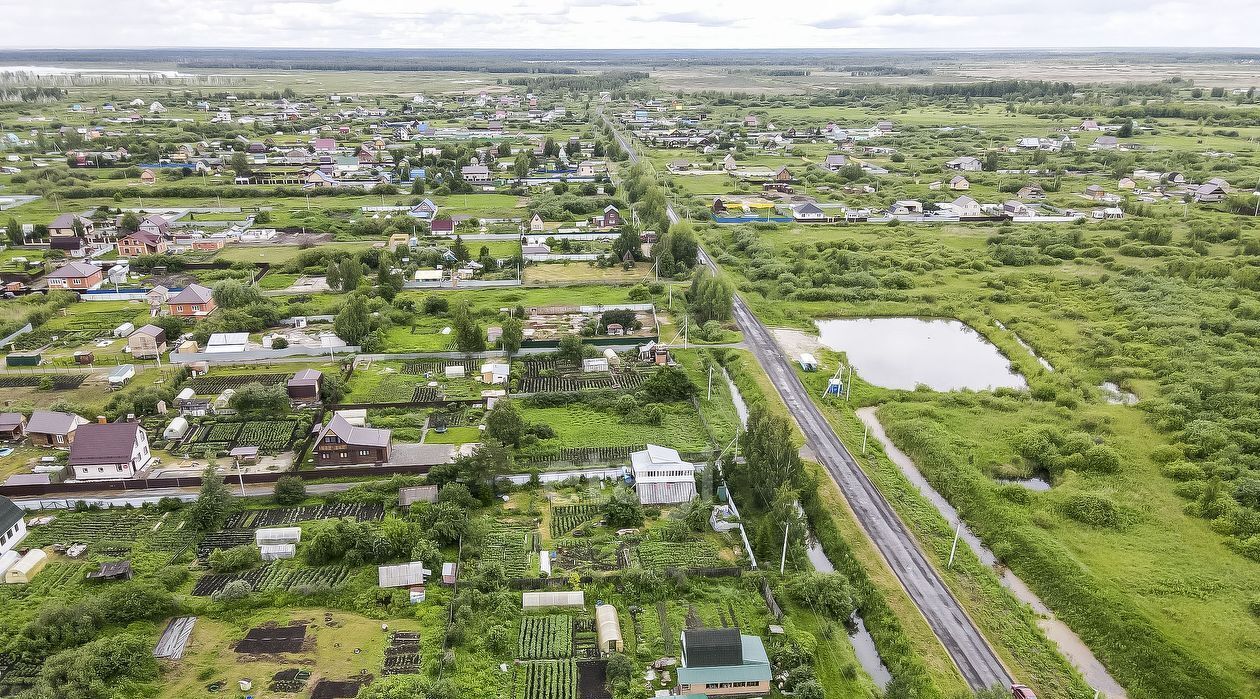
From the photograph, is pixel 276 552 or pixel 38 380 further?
pixel 38 380

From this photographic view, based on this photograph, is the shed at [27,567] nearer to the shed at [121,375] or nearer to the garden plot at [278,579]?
the garden plot at [278,579]

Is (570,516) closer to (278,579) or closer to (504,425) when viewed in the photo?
(504,425)

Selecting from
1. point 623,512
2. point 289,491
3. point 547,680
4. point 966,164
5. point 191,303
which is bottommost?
point 547,680

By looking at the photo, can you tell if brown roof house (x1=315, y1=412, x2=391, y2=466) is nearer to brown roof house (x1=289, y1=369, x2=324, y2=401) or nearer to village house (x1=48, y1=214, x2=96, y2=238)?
brown roof house (x1=289, y1=369, x2=324, y2=401)

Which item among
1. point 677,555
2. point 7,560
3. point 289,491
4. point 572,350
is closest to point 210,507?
point 289,491

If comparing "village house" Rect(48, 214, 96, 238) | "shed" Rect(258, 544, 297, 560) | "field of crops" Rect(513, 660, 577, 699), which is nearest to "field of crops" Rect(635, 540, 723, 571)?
"field of crops" Rect(513, 660, 577, 699)

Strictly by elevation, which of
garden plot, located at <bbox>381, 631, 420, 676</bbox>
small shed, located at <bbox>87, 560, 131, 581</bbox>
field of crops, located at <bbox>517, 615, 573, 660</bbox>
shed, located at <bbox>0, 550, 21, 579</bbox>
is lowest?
field of crops, located at <bbox>517, 615, 573, 660</bbox>

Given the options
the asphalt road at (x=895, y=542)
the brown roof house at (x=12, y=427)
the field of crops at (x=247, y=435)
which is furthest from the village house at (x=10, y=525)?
the asphalt road at (x=895, y=542)

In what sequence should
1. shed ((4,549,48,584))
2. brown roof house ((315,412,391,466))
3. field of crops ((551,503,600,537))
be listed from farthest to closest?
brown roof house ((315,412,391,466)), field of crops ((551,503,600,537)), shed ((4,549,48,584))
